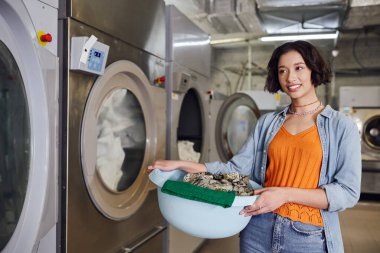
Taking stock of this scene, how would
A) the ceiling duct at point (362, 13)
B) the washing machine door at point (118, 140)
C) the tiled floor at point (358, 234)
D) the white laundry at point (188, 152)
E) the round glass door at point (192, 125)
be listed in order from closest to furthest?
1. the washing machine door at point (118, 140)
2. the white laundry at point (188, 152)
3. the round glass door at point (192, 125)
4. the tiled floor at point (358, 234)
5. the ceiling duct at point (362, 13)

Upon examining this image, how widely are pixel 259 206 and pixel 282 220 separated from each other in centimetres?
20

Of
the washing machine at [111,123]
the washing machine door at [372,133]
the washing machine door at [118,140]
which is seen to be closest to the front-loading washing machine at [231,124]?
the washing machine at [111,123]

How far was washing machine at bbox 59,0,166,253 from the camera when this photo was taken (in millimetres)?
1272

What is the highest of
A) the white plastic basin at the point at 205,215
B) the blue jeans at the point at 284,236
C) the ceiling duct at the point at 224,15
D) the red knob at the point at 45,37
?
the ceiling duct at the point at 224,15

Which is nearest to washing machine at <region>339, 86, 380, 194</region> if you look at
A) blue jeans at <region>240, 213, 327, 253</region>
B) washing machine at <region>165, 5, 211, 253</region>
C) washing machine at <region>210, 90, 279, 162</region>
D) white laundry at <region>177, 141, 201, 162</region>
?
washing machine at <region>210, 90, 279, 162</region>

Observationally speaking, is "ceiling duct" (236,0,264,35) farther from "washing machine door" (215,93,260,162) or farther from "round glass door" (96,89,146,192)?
"round glass door" (96,89,146,192)

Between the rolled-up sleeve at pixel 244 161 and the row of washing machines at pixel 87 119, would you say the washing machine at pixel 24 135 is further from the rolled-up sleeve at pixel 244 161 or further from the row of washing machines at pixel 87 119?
the rolled-up sleeve at pixel 244 161

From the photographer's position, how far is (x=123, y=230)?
165cm

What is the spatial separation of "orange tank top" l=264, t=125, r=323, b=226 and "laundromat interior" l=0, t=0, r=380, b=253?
0.24m

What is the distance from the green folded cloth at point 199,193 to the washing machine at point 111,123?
415 millimetres

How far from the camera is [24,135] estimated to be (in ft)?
3.47

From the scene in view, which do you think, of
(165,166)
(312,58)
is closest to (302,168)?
(312,58)

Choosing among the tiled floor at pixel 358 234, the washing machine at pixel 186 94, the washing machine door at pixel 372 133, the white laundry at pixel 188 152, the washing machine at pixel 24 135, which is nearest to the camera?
the washing machine at pixel 24 135

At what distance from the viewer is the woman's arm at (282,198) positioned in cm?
106
